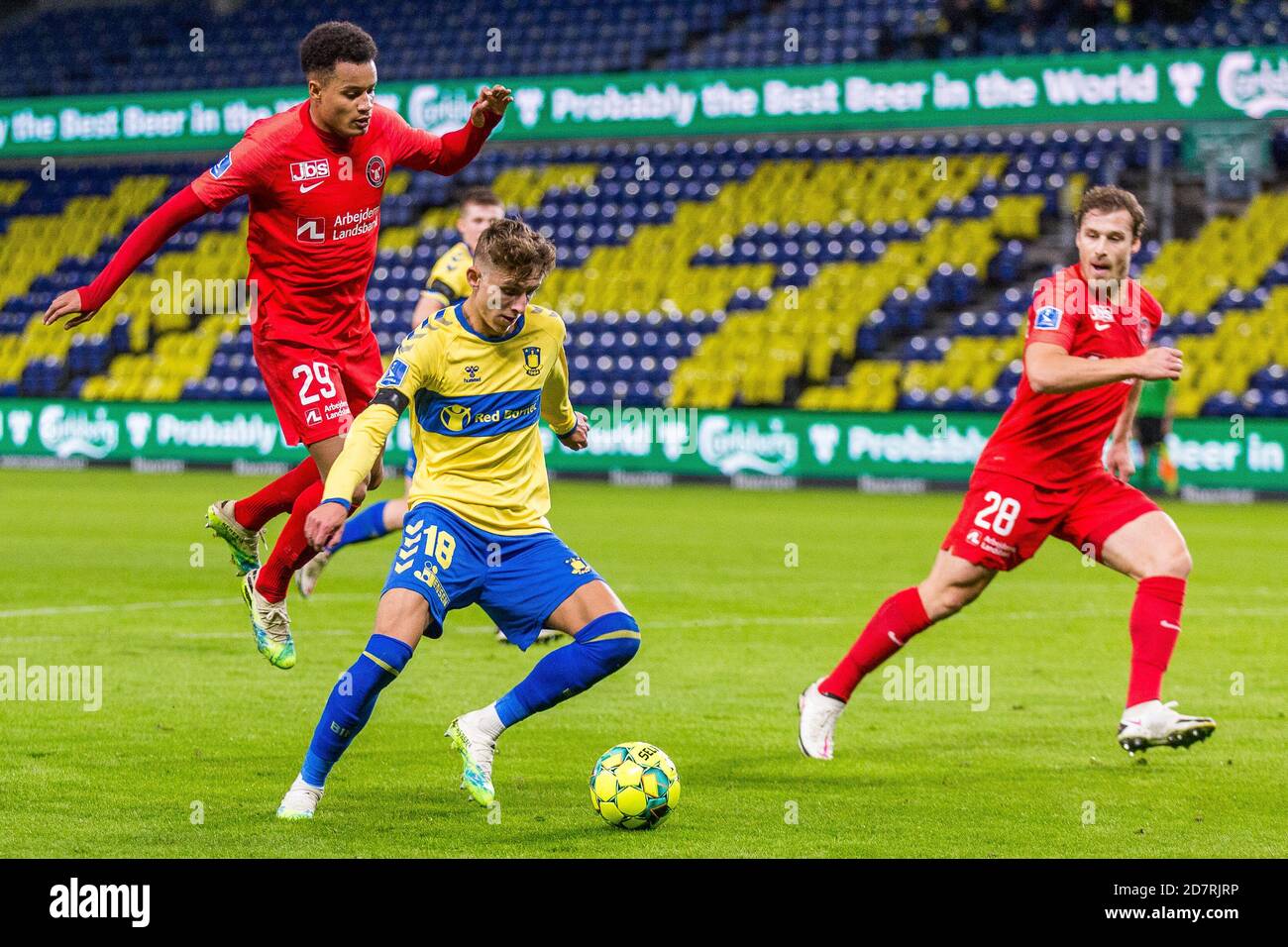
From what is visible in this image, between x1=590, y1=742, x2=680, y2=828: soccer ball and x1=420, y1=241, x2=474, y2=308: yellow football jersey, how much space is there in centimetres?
474

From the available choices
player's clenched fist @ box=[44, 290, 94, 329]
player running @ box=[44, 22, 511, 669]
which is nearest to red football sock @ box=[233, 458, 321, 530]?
player running @ box=[44, 22, 511, 669]

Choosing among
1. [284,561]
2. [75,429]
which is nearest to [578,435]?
[284,561]

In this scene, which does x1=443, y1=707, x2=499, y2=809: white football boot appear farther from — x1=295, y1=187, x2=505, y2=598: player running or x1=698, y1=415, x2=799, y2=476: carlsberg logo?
x1=698, y1=415, x2=799, y2=476: carlsberg logo

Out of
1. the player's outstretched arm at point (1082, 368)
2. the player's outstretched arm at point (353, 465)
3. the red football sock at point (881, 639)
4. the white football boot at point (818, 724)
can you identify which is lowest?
the white football boot at point (818, 724)

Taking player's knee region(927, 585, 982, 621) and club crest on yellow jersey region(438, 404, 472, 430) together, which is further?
player's knee region(927, 585, 982, 621)

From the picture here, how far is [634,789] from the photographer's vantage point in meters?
5.77

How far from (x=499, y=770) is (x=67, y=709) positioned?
7.38 feet

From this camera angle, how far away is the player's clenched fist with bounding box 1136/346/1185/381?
6.06 meters

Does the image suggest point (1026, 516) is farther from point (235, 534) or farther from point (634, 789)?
point (235, 534)

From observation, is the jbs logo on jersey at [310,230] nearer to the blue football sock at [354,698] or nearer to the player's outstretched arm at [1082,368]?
the blue football sock at [354,698]

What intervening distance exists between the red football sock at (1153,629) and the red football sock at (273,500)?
356 cm

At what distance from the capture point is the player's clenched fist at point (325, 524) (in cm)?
528

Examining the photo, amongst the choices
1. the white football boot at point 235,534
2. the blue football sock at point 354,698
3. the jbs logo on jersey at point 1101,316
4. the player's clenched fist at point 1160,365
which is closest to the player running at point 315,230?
the white football boot at point 235,534

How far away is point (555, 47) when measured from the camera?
3047cm
